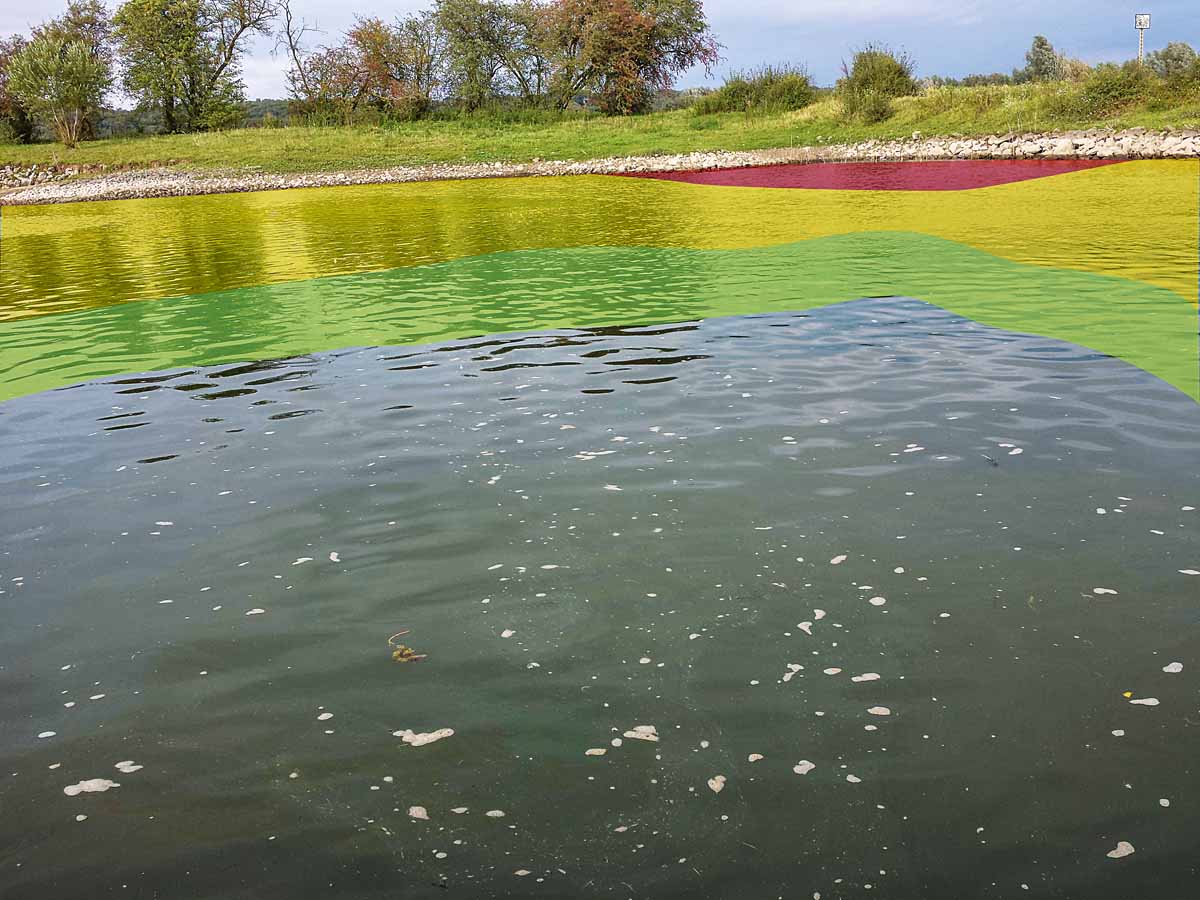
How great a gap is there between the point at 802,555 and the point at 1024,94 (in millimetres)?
35039

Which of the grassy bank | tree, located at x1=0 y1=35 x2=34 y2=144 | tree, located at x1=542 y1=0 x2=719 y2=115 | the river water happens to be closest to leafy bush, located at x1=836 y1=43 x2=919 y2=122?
the grassy bank

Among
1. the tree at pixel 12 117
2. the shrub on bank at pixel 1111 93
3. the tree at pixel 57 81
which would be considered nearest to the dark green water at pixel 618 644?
the shrub on bank at pixel 1111 93

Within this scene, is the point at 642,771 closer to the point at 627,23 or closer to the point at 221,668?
the point at 221,668

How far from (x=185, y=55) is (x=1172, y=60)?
4705 centimetres

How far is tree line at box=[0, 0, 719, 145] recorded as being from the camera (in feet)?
161

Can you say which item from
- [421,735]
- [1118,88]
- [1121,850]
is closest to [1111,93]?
[1118,88]

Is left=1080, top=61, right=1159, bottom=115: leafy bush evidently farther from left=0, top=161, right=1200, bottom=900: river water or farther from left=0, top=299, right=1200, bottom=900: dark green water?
left=0, top=299, right=1200, bottom=900: dark green water

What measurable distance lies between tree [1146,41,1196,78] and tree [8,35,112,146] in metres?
45.0

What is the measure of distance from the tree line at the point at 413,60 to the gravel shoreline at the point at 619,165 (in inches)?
465

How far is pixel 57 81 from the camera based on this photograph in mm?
43281

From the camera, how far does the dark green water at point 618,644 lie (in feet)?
10.7
